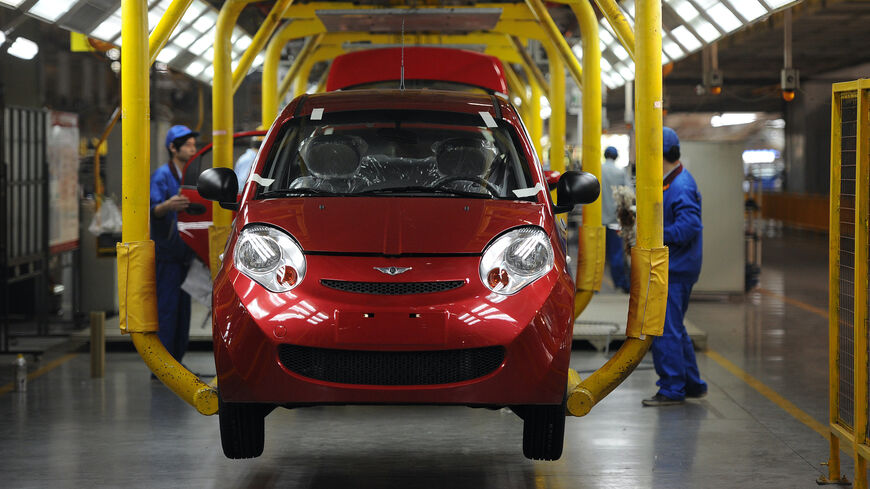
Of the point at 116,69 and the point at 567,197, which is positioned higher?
the point at 116,69

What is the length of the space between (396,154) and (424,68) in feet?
15.4

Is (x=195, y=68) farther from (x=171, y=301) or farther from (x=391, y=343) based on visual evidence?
(x=391, y=343)

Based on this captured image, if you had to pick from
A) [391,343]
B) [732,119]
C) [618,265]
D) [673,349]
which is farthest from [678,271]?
[732,119]

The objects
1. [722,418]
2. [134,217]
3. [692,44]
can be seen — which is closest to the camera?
[134,217]

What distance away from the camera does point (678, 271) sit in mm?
7387

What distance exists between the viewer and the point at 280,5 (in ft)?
25.7

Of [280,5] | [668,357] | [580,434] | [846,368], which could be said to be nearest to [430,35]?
[280,5]

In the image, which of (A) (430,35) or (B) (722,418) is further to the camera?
(A) (430,35)

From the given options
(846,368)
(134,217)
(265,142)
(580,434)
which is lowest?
(580,434)

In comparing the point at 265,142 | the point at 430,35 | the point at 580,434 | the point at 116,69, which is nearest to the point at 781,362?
the point at 580,434

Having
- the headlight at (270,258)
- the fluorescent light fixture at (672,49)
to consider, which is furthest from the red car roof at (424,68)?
the headlight at (270,258)

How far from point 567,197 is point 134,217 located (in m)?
2.14

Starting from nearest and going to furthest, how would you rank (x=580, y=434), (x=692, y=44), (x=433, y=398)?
(x=433, y=398) → (x=580, y=434) → (x=692, y=44)

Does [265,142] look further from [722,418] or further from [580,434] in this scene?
[722,418]
